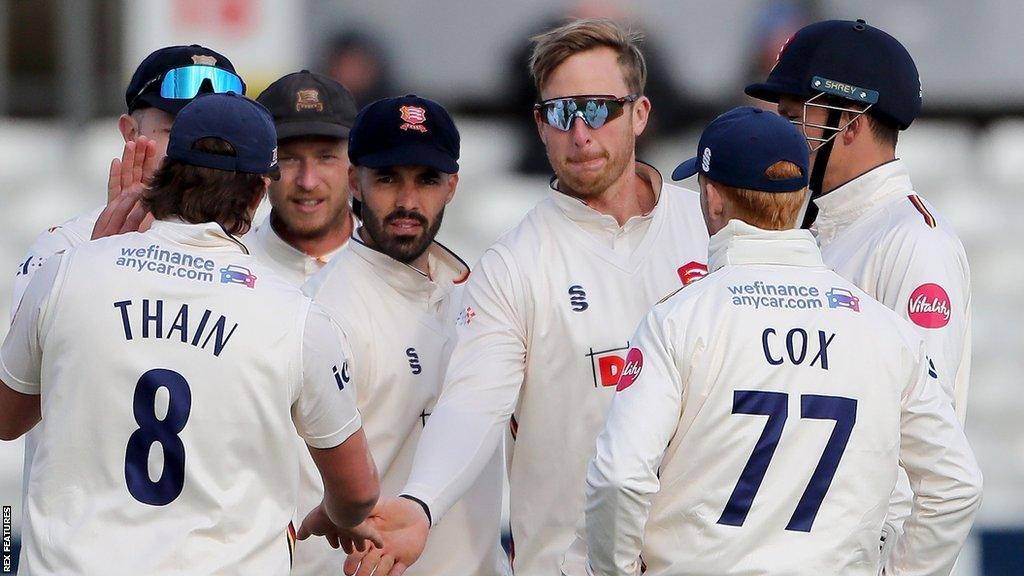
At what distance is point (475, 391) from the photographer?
4.08 meters

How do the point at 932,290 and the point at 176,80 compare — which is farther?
the point at 176,80

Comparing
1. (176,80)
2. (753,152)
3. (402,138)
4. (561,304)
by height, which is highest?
(753,152)

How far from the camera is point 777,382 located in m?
3.30

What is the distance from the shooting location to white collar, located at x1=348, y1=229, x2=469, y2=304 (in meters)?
4.45

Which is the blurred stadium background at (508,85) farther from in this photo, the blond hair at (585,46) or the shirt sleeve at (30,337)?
the shirt sleeve at (30,337)

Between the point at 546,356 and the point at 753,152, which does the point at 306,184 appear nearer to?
the point at 546,356

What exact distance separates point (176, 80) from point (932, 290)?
2.14m

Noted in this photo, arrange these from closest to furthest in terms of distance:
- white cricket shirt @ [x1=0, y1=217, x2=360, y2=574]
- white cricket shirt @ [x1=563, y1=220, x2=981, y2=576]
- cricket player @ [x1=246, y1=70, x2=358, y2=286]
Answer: white cricket shirt @ [x1=0, y1=217, x2=360, y2=574] < white cricket shirt @ [x1=563, y1=220, x2=981, y2=576] < cricket player @ [x1=246, y1=70, x2=358, y2=286]

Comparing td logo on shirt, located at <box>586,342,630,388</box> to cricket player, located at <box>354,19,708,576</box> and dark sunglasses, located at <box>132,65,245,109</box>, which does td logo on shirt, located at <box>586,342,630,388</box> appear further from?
dark sunglasses, located at <box>132,65,245,109</box>

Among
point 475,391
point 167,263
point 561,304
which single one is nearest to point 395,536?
point 475,391

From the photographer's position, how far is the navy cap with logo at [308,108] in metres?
5.00

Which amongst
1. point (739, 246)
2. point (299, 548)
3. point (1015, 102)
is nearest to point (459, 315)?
point (299, 548)

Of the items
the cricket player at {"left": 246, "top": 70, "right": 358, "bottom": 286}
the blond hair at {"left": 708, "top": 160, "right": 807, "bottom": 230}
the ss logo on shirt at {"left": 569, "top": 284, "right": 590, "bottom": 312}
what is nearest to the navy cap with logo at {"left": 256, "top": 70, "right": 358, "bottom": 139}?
the cricket player at {"left": 246, "top": 70, "right": 358, "bottom": 286}

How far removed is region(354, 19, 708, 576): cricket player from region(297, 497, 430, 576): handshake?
0.05 feet
